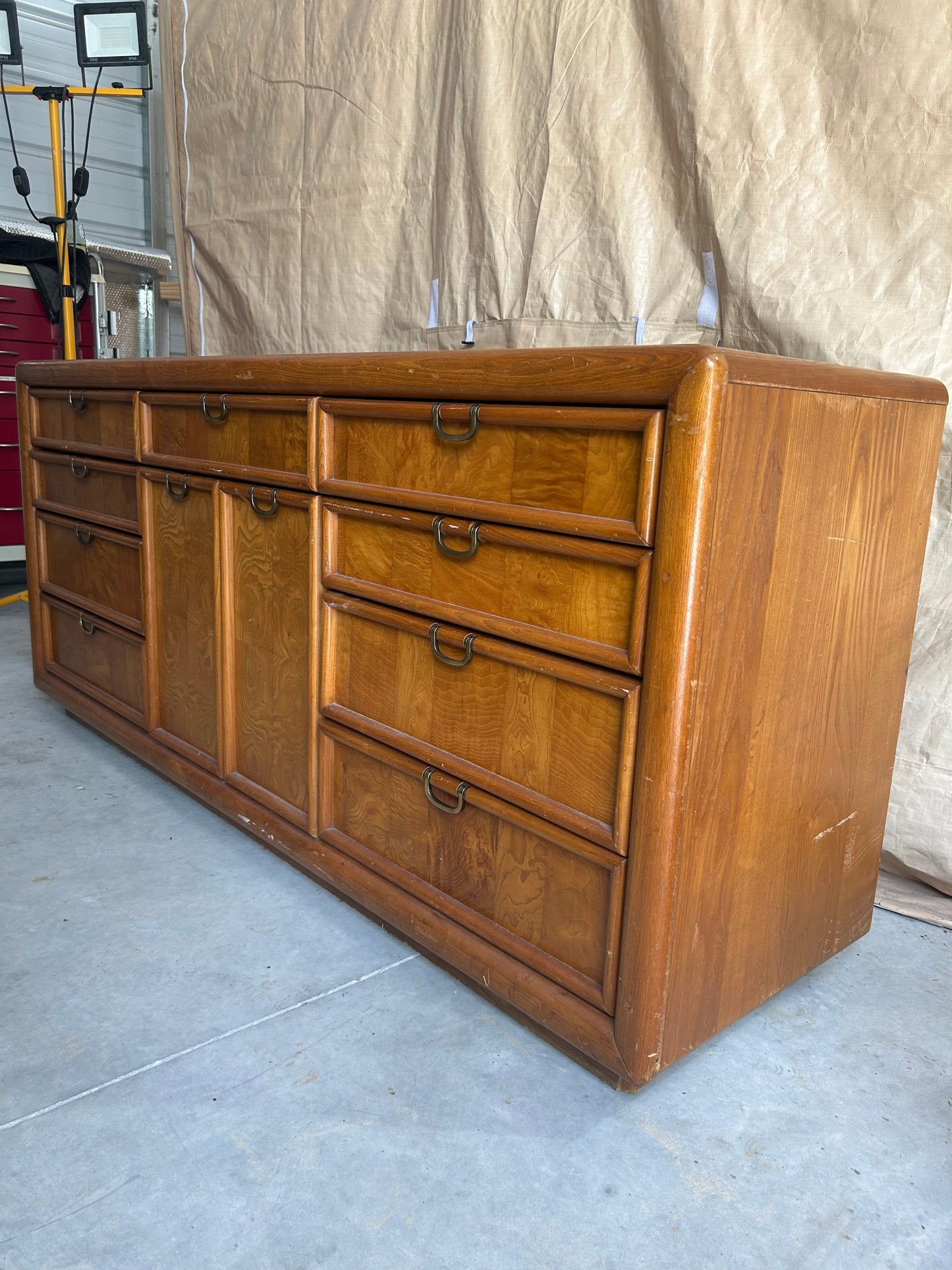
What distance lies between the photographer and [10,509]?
141 inches

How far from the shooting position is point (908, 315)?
1.51 m

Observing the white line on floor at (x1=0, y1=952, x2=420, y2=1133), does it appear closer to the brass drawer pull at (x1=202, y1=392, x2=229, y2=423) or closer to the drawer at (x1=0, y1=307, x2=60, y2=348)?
the brass drawer pull at (x1=202, y1=392, x2=229, y2=423)

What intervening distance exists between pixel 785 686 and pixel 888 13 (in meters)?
1.05

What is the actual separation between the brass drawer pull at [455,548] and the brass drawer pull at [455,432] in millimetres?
105

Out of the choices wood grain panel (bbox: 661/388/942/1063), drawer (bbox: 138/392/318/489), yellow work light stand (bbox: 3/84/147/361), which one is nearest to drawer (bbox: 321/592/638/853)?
wood grain panel (bbox: 661/388/942/1063)

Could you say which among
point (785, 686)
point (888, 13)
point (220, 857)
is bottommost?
point (220, 857)

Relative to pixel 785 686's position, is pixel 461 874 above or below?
below

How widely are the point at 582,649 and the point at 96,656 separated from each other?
150cm

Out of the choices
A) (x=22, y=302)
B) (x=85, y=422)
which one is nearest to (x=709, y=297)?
(x=85, y=422)

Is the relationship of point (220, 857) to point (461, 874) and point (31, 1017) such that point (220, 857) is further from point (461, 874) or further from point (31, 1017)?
point (461, 874)

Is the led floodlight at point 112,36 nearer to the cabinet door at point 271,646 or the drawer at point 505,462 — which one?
the cabinet door at point 271,646

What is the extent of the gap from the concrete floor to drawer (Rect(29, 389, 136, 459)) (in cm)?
91

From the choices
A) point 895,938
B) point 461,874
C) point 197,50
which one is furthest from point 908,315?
point 197,50

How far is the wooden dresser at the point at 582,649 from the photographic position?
1032mm
